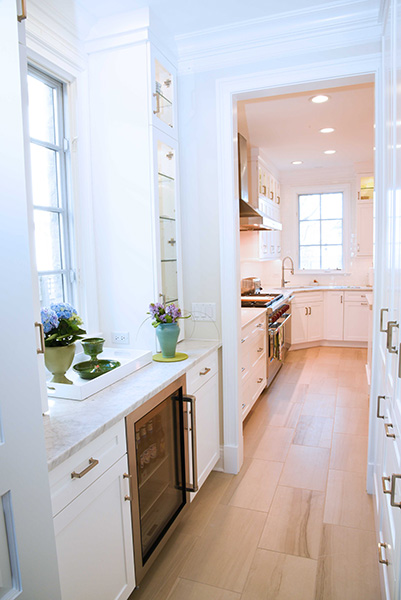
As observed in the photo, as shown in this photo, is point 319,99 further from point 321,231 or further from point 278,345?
point 321,231

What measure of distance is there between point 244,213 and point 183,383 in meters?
2.45

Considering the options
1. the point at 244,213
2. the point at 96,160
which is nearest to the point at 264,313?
the point at 244,213

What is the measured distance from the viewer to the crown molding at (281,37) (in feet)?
7.45

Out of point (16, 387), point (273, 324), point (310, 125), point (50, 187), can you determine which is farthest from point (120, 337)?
point (310, 125)

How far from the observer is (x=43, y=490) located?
1.06 meters

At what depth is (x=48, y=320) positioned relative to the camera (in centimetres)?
180

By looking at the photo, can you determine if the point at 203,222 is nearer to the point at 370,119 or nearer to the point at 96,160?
the point at 96,160

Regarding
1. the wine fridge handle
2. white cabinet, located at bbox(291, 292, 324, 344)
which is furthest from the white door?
white cabinet, located at bbox(291, 292, 324, 344)

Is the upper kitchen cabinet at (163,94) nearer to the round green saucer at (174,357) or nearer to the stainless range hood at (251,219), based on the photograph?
the round green saucer at (174,357)

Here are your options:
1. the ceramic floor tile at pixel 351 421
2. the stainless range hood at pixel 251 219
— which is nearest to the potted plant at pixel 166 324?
the ceramic floor tile at pixel 351 421

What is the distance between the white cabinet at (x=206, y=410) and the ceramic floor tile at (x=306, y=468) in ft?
1.66

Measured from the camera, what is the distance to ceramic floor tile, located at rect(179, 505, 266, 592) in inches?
76.2

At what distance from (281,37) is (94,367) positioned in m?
2.12

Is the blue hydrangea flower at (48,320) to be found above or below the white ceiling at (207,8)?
below
